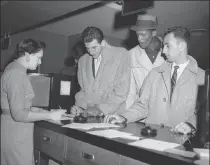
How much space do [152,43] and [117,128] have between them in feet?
4.93

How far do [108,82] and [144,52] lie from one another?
2.32 feet

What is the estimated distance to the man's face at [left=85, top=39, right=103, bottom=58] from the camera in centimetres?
258

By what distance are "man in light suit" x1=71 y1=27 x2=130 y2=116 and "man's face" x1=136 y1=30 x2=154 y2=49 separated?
0.33 meters

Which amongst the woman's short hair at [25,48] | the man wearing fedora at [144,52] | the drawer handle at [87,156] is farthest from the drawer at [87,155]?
the man wearing fedora at [144,52]

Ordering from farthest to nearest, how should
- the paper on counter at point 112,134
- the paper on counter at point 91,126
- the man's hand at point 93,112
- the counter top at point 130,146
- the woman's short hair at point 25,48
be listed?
1. the man's hand at point 93,112
2. the woman's short hair at point 25,48
3. the paper on counter at point 91,126
4. the paper on counter at point 112,134
5. the counter top at point 130,146

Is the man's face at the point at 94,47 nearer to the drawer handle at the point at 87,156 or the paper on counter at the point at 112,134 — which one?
the paper on counter at the point at 112,134

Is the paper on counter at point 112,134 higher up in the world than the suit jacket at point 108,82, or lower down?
lower down

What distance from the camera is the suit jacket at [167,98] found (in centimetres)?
213

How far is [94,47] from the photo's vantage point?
2.60m

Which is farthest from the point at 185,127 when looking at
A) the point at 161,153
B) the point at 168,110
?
the point at 161,153

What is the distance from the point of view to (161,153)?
1.21m

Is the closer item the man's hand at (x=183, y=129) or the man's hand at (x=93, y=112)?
the man's hand at (x=183, y=129)

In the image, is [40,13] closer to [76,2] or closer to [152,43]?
[76,2]

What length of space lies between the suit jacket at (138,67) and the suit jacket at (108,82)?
297 millimetres
